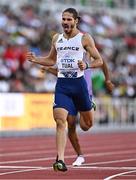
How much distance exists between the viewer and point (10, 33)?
3022cm

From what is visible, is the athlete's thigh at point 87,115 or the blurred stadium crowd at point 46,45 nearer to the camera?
the athlete's thigh at point 87,115

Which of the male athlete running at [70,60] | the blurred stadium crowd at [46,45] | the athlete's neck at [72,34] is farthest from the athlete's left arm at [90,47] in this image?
the blurred stadium crowd at [46,45]

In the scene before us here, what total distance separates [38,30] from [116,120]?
446cm

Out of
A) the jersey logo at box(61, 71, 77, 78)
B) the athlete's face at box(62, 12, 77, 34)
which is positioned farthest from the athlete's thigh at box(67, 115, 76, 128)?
the athlete's face at box(62, 12, 77, 34)

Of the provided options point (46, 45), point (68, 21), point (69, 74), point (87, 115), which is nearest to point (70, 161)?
point (87, 115)

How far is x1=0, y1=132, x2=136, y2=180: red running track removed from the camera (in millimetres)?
12250

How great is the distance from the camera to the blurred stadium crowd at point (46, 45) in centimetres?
2844

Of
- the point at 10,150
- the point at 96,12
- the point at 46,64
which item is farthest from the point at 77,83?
the point at 96,12

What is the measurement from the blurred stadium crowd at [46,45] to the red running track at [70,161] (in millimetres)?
5237

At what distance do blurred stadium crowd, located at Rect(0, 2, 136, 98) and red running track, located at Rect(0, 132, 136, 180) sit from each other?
17.2ft

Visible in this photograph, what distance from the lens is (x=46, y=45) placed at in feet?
104

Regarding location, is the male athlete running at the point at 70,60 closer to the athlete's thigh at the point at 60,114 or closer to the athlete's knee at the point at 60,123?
the athlete's thigh at the point at 60,114

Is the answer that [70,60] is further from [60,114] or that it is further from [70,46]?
[60,114]

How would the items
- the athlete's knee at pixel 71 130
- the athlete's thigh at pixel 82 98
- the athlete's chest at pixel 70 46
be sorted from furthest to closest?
the athlete's knee at pixel 71 130 → the athlete's thigh at pixel 82 98 → the athlete's chest at pixel 70 46
